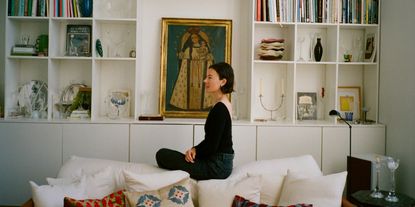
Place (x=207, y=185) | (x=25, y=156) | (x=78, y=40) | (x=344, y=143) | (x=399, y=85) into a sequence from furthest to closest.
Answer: (x=78, y=40) → (x=344, y=143) → (x=25, y=156) → (x=399, y=85) → (x=207, y=185)

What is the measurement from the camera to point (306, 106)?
492cm

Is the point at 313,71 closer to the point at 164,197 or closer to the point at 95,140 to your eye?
the point at 95,140

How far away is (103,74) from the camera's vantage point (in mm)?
4887

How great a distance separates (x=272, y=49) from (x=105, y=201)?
260 centimetres

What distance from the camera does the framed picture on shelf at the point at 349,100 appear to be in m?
4.91

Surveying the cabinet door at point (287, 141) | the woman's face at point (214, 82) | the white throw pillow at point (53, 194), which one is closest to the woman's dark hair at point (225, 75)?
the woman's face at point (214, 82)

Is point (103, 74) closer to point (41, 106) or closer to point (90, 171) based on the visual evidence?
point (41, 106)

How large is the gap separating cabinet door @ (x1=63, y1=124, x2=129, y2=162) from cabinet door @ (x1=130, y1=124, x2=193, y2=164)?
10 centimetres

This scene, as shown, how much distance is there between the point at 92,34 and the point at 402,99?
3.11 meters

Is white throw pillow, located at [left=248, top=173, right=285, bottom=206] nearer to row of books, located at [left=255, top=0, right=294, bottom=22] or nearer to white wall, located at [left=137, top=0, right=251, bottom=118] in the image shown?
white wall, located at [left=137, top=0, right=251, bottom=118]

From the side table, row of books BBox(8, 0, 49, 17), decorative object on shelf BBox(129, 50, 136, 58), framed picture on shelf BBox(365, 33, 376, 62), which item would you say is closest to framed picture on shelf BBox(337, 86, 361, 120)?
framed picture on shelf BBox(365, 33, 376, 62)

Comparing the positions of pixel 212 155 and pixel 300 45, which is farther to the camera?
pixel 300 45

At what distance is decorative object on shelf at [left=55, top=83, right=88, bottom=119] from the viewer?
4.69 m

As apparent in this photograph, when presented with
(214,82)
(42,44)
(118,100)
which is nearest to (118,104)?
(118,100)
